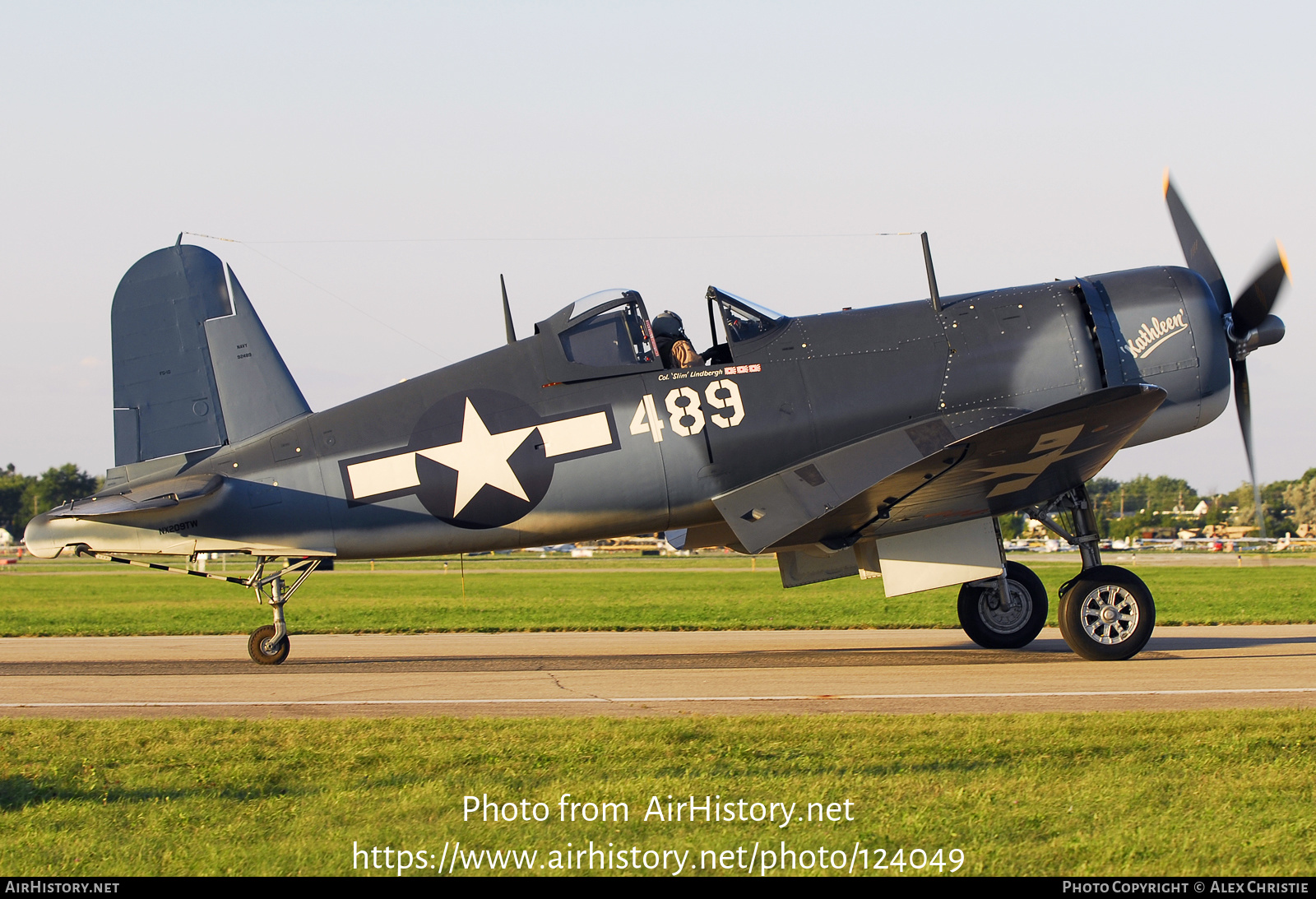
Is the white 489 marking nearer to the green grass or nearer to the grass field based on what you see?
the green grass

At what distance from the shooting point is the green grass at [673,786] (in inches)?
191

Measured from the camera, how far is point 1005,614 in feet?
44.1

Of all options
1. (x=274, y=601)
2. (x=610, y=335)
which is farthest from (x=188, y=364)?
(x=610, y=335)

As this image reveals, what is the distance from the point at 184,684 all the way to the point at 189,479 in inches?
81.8

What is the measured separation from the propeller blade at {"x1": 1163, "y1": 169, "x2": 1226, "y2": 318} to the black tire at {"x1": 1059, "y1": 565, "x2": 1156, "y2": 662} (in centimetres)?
338

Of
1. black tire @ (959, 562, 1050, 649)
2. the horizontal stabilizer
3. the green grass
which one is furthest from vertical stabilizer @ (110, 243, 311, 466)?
black tire @ (959, 562, 1050, 649)

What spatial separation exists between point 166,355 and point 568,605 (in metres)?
14.2

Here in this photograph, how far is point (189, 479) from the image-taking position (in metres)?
11.7

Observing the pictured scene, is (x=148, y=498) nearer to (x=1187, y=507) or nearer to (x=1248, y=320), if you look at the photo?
(x=1248, y=320)

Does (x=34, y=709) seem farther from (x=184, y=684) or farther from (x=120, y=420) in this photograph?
(x=120, y=420)

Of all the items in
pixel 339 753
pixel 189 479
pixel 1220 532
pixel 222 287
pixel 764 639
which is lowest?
pixel 1220 532

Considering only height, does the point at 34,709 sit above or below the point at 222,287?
below

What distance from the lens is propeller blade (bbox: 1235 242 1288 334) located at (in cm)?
1215
